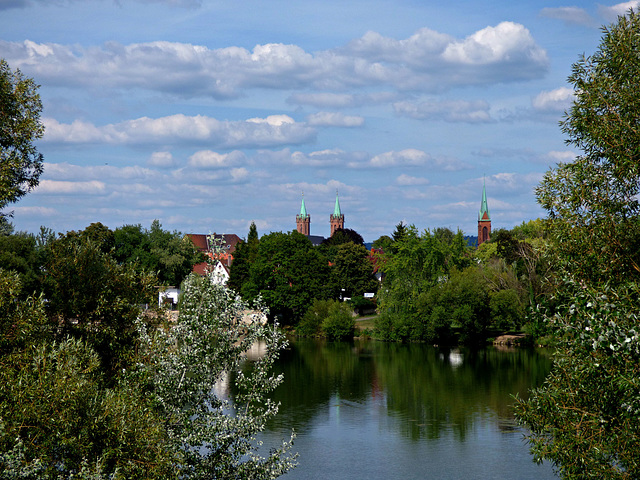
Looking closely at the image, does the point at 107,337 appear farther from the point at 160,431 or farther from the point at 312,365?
the point at 312,365

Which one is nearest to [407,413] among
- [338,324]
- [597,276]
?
[597,276]

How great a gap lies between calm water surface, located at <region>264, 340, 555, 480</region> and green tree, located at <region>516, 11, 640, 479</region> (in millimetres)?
14965

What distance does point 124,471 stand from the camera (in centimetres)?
1460

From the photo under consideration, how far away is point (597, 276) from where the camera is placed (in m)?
17.0

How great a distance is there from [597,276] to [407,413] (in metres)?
28.4

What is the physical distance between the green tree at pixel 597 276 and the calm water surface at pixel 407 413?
49.1 feet

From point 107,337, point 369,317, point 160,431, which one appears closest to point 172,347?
point 160,431

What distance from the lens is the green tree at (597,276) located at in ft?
48.1

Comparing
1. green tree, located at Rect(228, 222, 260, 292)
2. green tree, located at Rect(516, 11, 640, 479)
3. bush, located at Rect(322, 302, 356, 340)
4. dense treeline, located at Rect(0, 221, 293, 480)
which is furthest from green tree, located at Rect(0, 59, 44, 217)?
green tree, located at Rect(228, 222, 260, 292)

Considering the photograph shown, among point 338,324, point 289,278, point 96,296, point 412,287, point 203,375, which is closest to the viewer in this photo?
point 203,375

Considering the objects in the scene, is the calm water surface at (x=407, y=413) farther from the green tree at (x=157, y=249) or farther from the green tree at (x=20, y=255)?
the green tree at (x=157, y=249)

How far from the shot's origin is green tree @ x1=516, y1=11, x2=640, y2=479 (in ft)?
48.1

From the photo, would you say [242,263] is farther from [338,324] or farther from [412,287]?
[412,287]

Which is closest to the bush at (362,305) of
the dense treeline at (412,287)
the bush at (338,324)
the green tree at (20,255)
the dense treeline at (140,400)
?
the dense treeline at (412,287)
